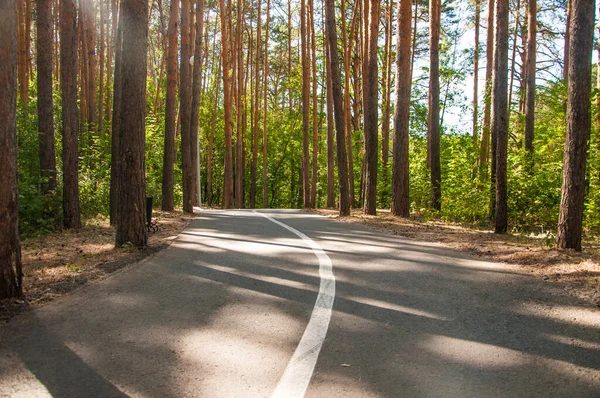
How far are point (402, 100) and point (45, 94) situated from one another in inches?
428

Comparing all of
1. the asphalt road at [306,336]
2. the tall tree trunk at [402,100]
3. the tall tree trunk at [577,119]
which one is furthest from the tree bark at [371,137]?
the asphalt road at [306,336]

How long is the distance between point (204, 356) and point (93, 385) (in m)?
0.83

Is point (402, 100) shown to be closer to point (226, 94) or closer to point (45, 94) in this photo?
point (45, 94)

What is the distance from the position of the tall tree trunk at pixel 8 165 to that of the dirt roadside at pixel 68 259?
0.27 metres

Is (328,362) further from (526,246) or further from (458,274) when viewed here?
(526,246)

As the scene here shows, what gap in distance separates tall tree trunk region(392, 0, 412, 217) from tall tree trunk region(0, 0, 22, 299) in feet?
42.8

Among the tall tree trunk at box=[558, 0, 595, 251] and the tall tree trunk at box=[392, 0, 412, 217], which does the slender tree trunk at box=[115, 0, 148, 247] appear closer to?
the tall tree trunk at box=[558, 0, 595, 251]

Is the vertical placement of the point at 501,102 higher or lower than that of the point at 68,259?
higher

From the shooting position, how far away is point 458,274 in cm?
707

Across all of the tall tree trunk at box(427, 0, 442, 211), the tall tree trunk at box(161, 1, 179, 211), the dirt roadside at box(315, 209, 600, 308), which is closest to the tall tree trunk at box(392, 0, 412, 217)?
the dirt roadside at box(315, 209, 600, 308)

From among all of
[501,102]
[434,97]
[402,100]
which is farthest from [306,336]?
[434,97]

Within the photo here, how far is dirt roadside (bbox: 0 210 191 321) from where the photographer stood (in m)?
5.59

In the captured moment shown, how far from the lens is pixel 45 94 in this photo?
1288 centimetres

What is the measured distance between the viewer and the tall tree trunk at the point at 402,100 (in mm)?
16594
